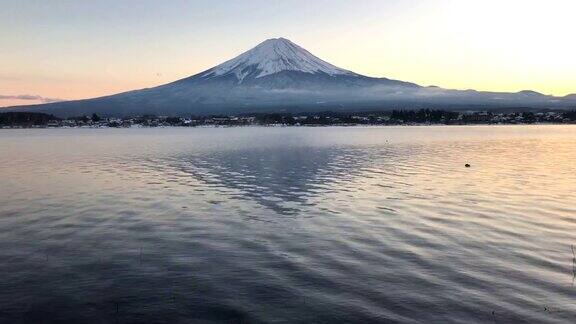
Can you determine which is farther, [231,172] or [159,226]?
[231,172]

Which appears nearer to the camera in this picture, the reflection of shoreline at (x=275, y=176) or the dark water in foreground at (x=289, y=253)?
the dark water in foreground at (x=289, y=253)

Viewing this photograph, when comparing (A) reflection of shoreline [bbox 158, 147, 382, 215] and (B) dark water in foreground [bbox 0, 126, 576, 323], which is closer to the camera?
(B) dark water in foreground [bbox 0, 126, 576, 323]

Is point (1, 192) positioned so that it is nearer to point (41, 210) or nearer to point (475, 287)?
point (41, 210)

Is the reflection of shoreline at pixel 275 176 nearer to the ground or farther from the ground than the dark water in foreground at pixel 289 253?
nearer to the ground

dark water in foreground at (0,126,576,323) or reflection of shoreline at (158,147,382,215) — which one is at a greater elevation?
dark water in foreground at (0,126,576,323)

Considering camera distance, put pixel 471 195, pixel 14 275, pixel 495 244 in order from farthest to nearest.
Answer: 1. pixel 471 195
2. pixel 495 244
3. pixel 14 275

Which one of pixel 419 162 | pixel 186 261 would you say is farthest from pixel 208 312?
pixel 419 162

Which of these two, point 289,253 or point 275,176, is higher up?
point 289,253

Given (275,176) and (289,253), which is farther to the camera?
(275,176)
